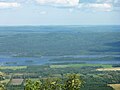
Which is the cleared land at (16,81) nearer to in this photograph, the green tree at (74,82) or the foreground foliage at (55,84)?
the foreground foliage at (55,84)

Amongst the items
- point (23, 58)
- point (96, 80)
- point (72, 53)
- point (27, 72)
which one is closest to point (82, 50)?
point (72, 53)

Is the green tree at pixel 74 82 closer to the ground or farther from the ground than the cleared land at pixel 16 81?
farther from the ground

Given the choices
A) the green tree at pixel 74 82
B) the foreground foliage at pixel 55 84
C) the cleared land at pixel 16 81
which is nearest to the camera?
the foreground foliage at pixel 55 84

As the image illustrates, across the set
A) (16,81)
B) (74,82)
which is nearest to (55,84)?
(74,82)

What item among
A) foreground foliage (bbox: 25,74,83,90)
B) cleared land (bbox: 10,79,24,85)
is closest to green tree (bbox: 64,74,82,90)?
foreground foliage (bbox: 25,74,83,90)

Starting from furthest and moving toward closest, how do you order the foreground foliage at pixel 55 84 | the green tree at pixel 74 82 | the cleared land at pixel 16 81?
the cleared land at pixel 16 81
the green tree at pixel 74 82
the foreground foliage at pixel 55 84

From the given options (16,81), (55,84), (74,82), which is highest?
(74,82)

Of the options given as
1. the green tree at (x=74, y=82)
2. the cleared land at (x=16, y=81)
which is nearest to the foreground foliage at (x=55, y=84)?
the green tree at (x=74, y=82)

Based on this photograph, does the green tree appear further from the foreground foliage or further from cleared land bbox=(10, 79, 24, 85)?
cleared land bbox=(10, 79, 24, 85)

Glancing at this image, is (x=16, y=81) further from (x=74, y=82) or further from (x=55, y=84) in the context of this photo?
(x=74, y=82)

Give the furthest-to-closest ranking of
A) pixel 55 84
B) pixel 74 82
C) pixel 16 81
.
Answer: pixel 16 81
pixel 55 84
pixel 74 82

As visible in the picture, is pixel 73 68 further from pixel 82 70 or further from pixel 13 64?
pixel 13 64
